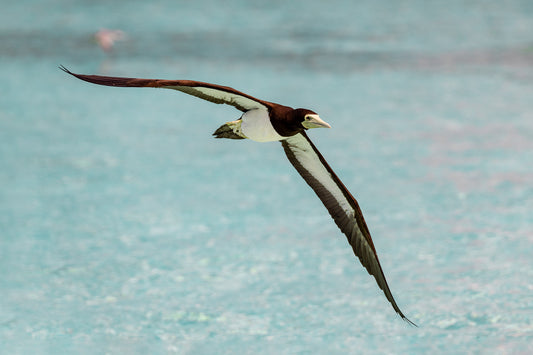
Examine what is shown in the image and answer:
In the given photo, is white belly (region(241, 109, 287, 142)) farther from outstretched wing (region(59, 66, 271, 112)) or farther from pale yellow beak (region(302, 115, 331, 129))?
pale yellow beak (region(302, 115, 331, 129))

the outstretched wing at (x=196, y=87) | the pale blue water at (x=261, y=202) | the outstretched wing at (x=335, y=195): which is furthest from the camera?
the pale blue water at (x=261, y=202)

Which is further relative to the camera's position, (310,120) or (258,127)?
(258,127)

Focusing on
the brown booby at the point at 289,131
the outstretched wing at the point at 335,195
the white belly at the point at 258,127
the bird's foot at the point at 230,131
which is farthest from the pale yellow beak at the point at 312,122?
the outstretched wing at the point at 335,195

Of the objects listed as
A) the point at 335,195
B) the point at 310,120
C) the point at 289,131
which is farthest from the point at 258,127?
the point at 335,195

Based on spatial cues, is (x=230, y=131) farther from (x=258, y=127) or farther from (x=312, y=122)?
(x=312, y=122)

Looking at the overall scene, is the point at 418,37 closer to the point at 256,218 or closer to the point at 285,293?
the point at 256,218

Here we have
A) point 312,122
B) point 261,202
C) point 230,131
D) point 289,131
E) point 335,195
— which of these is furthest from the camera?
point 261,202

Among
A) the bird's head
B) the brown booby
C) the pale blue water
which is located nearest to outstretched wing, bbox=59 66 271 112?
the brown booby

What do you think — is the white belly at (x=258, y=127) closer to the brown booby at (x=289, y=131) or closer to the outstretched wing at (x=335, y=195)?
the brown booby at (x=289, y=131)
